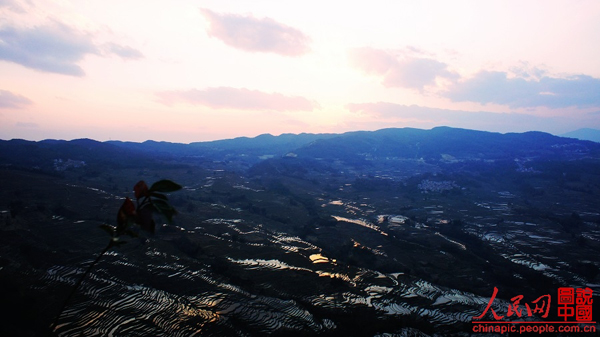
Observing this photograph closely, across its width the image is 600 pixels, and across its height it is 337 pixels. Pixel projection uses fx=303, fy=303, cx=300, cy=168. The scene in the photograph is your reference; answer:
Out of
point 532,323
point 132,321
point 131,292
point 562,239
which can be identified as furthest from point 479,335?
point 562,239

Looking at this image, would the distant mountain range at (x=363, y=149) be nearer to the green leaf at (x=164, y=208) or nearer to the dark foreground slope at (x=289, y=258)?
the dark foreground slope at (x=289, y=258)

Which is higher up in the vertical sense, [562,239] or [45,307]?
[45,307]

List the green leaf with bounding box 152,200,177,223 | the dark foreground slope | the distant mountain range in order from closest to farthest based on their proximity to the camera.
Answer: the green leaf with bounding box 152,200,177,223 < the dark foreground slope < the distant mountain range

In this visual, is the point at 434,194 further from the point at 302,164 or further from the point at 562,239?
the point at 302,164

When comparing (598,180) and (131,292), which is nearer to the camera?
(131,292)

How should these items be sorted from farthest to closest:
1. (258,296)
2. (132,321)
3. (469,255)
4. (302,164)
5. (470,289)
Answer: (302,164) < (469,255) < (470,289) < (258,296) < (132,321)

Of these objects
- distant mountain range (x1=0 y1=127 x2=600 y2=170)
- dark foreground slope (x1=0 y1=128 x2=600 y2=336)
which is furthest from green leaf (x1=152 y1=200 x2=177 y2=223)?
distant mountain range (x1=0 y1=127 x2=600 y2=170)

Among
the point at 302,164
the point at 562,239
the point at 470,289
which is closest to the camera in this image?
the point at 470,289

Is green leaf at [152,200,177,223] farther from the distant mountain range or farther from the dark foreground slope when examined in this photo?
the distant mountain range
